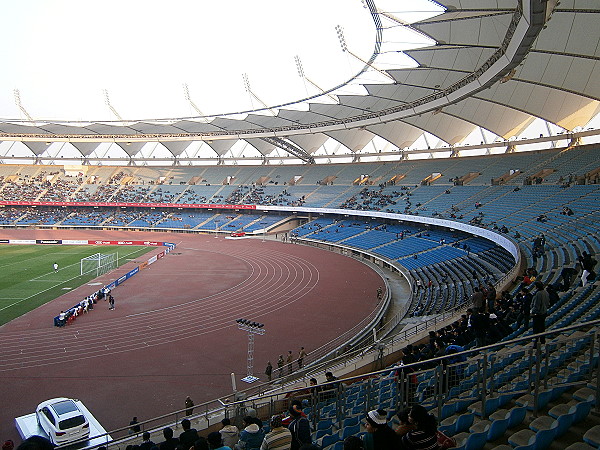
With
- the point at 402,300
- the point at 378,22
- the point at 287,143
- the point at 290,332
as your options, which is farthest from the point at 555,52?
the point at 287,143

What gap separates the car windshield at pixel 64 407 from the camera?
1169 centimetres

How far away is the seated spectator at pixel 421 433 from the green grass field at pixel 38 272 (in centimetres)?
2459

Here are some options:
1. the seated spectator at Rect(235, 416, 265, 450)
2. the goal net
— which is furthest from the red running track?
the seated spectator at Rect(235, 416, 265, 450)

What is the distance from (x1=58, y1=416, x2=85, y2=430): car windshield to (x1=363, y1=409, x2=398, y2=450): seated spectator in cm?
1044

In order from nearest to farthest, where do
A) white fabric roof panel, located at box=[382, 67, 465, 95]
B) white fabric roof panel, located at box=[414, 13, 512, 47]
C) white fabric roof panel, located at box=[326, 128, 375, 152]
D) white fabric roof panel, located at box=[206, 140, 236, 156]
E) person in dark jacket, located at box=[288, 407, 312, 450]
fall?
person in dark jacket, located at box=[288, 407, 312, 450] → white fabric roof panel, located at box=[414, 13, 512, 47] → white fabric roof panel, located at box=[382, 67, 465, 95] → white fabric roof panel, located at box=[326, 128, 375, 152] → white fabric roof panel, located at box=[206, 140, 236, 156]

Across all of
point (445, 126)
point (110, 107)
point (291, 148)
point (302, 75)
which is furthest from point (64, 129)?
point (445, 126)

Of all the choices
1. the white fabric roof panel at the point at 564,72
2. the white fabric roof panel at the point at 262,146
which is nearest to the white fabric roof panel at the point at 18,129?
the white fabric roof panel at the point at 262,146

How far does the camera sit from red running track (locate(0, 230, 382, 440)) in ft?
49.4

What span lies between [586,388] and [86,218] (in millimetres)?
72569

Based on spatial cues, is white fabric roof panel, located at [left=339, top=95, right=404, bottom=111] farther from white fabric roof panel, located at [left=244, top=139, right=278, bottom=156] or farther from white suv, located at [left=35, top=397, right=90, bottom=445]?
white suv, located at [left=35, top=397, right=90, bottom=445]

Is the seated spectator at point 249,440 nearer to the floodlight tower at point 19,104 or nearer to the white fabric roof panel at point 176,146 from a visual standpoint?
the floodlight tower at point 19,104

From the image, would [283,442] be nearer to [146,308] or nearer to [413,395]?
[413,395]

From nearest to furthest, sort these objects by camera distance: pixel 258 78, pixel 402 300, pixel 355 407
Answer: pixel 355 407, pixel 402 300, pixel 258 78

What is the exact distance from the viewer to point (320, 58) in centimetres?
3806
